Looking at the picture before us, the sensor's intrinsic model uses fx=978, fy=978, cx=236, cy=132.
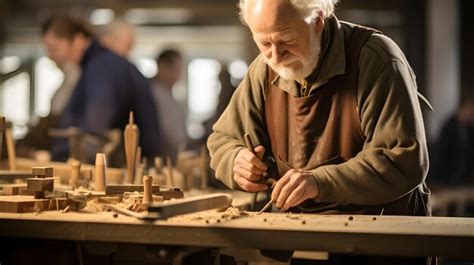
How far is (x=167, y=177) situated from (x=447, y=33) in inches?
339

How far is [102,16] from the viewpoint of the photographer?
615 inches

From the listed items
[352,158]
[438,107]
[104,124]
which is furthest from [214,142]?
[438,107]

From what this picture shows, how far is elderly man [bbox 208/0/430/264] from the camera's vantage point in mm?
4180

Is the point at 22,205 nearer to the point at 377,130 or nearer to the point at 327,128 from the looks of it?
the point at 327,128

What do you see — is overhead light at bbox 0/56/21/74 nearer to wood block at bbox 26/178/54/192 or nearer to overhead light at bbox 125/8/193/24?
overhead light at bbox 125/8/193/24

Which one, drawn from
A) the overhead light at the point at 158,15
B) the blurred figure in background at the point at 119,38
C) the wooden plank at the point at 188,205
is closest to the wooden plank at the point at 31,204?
the wooden plank at the point at 188,205

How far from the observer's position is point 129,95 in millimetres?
9086

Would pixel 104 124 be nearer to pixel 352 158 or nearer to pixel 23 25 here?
pixel 352 158

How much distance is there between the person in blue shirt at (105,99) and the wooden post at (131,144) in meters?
3.45

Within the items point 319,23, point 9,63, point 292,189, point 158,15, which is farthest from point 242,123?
point 9,63

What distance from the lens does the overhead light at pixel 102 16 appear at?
606 inches

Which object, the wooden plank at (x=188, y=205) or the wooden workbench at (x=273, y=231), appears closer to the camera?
the wooden workbench at (x=273, y=231)

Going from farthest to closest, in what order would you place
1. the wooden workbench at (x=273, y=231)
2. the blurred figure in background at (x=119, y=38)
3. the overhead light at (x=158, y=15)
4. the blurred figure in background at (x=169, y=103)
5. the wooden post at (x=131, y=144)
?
the overhead light at (x=158, y=15) → the blurred figure in background at (x=169, y=103) → the blurred figure in background at (x=119, y=38) → the wooden post at (x=131, y=144) → the wooden workbench at (x=273, y=231)

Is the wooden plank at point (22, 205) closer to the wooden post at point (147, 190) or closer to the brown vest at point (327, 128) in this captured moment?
the wooden post at point (147, 190)
